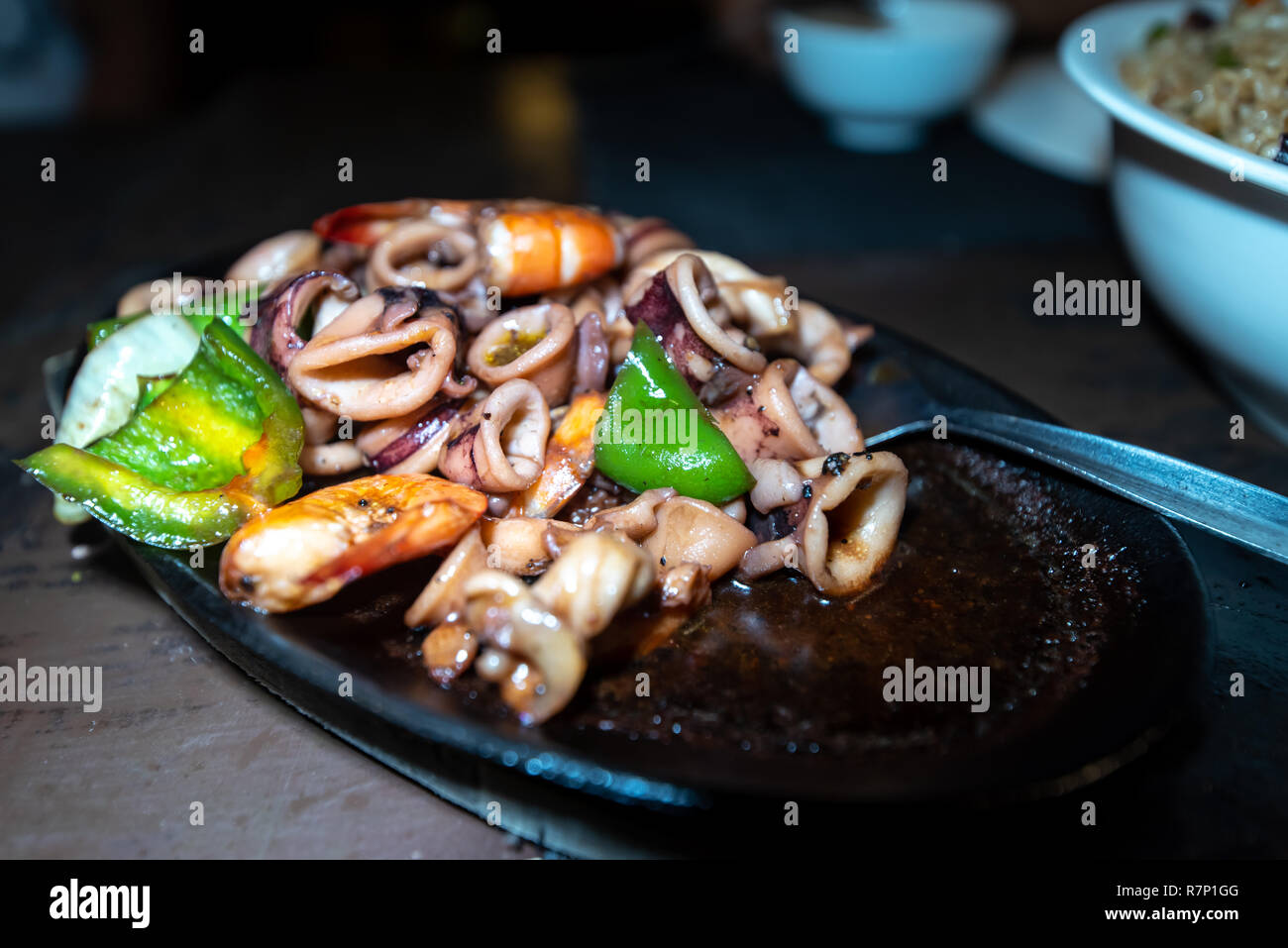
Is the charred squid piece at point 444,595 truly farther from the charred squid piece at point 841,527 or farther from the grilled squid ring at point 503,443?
the charred squid piece at point 841,527

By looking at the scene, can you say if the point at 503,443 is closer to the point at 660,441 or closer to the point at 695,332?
the point at 660,441

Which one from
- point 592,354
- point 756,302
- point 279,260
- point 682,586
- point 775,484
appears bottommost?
point 682,586

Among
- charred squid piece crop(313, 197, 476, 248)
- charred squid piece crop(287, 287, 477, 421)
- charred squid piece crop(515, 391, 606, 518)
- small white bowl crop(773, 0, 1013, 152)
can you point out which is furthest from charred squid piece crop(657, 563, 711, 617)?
small white bowl crop(773, 0, 1013, 152)

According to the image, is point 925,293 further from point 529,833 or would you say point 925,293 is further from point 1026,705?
point 529,833

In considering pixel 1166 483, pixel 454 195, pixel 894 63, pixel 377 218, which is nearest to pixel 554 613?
pixel 1166 483

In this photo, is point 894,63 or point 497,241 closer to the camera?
point 497,241

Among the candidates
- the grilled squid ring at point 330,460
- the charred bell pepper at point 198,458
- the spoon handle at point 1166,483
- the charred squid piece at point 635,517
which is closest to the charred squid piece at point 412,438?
the grilled squid ring at point 330,460

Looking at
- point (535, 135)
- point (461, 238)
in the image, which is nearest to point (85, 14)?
point (535, 135)
